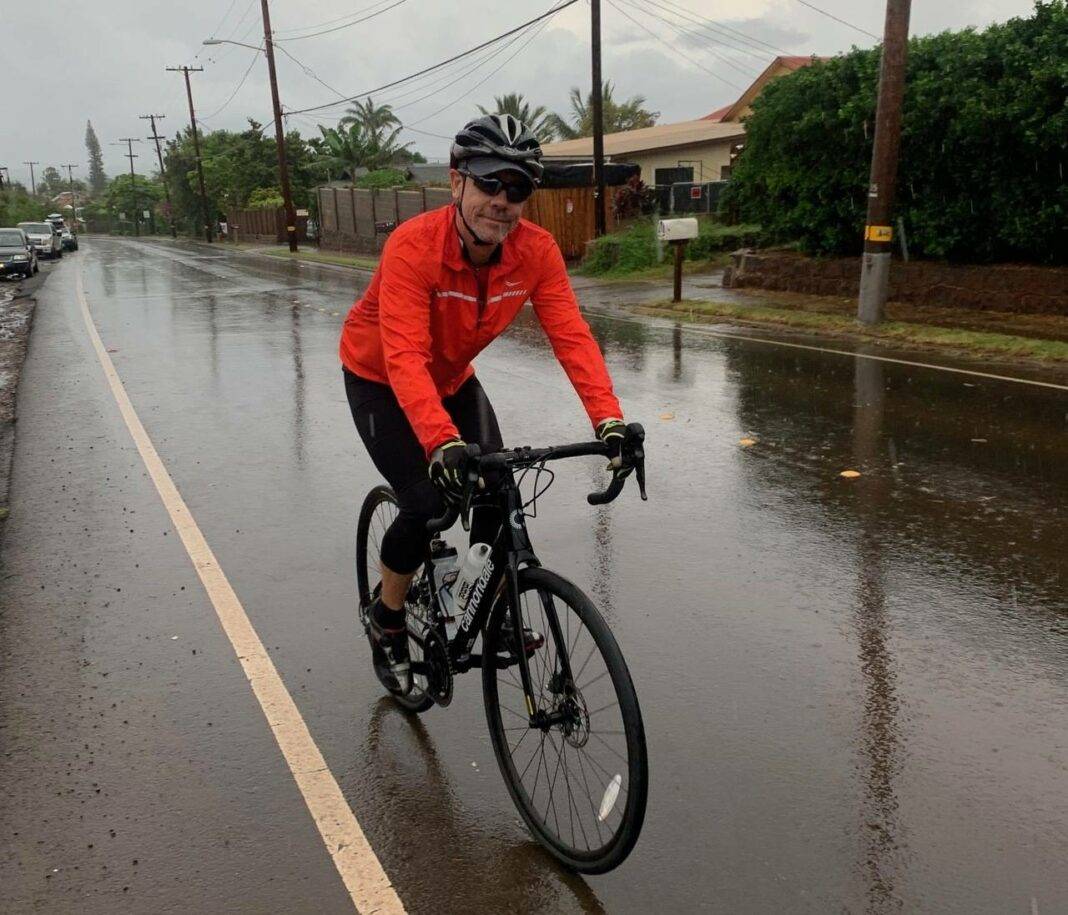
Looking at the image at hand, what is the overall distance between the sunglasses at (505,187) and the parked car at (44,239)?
157ft

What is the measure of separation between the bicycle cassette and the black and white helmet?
5.17ft

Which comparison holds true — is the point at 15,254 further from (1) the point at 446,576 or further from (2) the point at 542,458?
(2) the point at 542,458

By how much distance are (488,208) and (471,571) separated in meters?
1.12

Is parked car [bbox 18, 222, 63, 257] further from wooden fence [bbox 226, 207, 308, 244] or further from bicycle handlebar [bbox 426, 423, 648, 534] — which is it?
bicycle handlebar [bbox 426, 423, 648, 534]

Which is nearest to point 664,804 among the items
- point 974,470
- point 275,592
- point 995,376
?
point 275,592

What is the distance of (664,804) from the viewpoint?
362 centimetres

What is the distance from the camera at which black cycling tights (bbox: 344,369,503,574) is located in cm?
374

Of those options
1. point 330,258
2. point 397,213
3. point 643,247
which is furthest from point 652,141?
point 643,247

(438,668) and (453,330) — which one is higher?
(453,330)

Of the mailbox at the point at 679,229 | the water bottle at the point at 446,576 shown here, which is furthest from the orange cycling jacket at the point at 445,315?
the mailbox at the point at 679,229

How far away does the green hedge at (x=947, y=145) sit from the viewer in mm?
14125

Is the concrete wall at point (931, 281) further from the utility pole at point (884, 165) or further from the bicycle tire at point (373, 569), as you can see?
the bicycle tire at point (373, 569)

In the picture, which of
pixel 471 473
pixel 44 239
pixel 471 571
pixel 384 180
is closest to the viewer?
pixel 471 473

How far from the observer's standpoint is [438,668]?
398 cm
